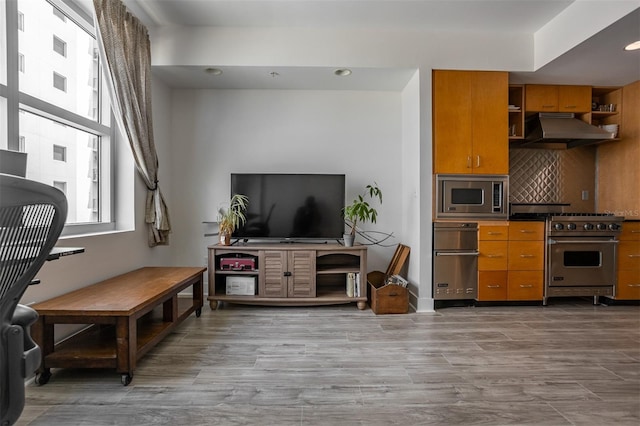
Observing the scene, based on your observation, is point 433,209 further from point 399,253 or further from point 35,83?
point 35,83

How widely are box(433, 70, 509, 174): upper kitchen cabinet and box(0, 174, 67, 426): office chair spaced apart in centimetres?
320

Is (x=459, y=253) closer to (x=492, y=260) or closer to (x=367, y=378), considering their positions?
(x=492, y=260)

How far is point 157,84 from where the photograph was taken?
139 inches

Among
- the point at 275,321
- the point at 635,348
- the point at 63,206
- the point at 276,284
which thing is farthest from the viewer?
the point at 276,284

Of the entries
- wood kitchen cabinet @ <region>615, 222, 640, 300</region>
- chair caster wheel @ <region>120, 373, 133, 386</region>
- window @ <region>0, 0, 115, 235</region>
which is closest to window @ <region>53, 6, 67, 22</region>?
window @ <region>0, 0, 115, 235</region>

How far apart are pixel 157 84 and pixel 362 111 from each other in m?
2.28

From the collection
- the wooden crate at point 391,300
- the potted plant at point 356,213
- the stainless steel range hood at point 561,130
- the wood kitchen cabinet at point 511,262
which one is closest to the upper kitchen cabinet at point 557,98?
the stainless steel range hood at point 561,130

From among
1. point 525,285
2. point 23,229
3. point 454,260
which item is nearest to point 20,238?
point 23,229

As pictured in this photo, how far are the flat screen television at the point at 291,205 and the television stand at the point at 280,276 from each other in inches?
9.8

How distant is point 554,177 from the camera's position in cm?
403

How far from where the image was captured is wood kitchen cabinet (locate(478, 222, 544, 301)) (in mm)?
3379

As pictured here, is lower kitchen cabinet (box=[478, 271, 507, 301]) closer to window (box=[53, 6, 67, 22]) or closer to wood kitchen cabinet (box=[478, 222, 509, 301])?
wood kitchen cabinet (box=[478, 222, 509, 301])

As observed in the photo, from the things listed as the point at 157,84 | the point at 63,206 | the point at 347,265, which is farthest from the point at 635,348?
the point at 157,84

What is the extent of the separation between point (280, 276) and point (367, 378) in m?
1.56
